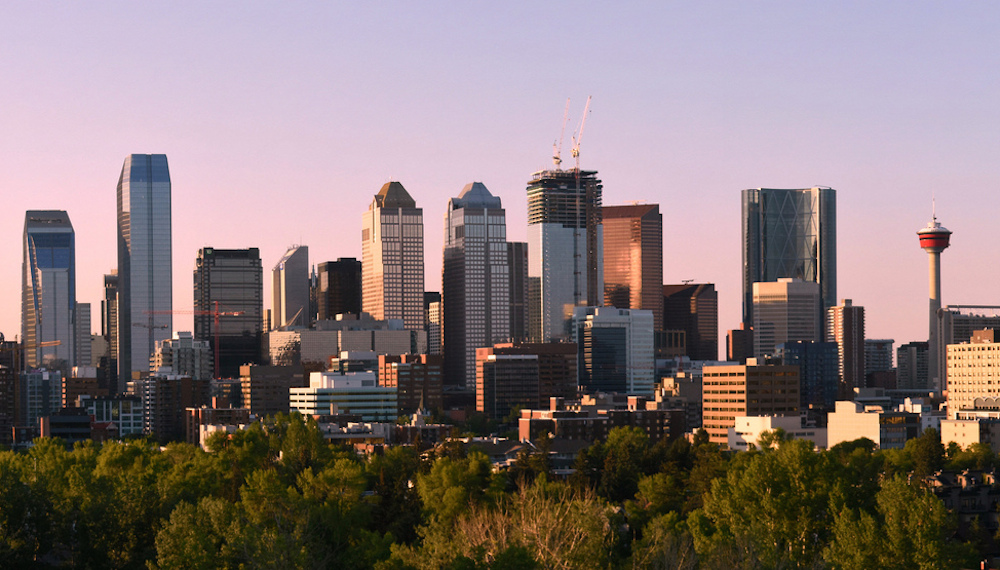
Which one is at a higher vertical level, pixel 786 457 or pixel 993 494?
pixel 786 457

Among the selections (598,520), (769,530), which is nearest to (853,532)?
(769,530)

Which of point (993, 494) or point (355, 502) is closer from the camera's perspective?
point (355, 502)

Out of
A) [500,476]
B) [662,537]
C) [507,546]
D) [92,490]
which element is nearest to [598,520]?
[662,537]

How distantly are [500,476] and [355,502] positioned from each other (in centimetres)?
2830

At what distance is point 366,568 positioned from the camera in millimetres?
102062

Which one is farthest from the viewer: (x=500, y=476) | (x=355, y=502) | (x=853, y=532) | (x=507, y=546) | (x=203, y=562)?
(x=500, y=476)

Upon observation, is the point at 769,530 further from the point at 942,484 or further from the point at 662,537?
the point at 942,484

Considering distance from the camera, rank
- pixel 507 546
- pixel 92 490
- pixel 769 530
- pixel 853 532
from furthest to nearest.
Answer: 1. pixel 92 490
2. pixel 769 530
3. pixel 853 532
4. pixel 507 546

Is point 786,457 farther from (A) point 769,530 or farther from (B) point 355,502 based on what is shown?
(B) point 355,502

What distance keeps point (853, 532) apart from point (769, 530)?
9041mm

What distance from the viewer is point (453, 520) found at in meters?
134

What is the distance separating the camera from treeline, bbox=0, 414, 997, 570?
309 feet

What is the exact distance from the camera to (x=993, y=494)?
165875mm

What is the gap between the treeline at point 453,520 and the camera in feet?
309
